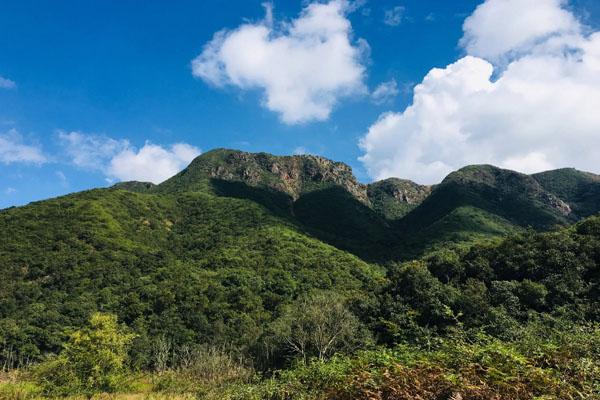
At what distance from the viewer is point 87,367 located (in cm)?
1953

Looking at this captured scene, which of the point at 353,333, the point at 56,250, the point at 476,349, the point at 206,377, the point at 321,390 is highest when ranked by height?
the point at 56,250

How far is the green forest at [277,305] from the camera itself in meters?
7.79

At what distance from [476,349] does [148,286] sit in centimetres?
8500

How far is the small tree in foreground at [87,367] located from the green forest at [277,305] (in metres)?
0.10

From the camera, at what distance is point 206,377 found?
50.1 meters

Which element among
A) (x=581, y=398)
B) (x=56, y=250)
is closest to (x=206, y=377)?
(x=581, y=398)

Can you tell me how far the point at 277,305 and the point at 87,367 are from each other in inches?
2621

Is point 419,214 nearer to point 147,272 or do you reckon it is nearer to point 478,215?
point 478,215

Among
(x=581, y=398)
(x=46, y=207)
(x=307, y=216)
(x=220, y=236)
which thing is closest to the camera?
(x=581, y=398)

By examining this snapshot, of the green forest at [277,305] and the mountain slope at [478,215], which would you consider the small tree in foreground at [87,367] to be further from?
the mountain slope at [478,215]

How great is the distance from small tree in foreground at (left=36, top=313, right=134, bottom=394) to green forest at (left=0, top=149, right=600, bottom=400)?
97 mm

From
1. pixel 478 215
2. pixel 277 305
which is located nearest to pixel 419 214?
pixel 478 215

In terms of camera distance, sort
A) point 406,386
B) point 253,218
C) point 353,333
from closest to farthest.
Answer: point 406,386 → point 353,333 → point 253,218

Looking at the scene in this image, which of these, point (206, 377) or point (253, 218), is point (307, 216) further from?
point (206, 377)
